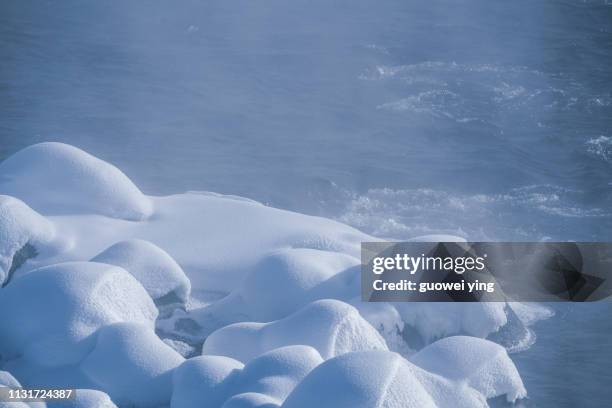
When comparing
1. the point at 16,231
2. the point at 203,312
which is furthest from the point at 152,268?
the point at 16,231

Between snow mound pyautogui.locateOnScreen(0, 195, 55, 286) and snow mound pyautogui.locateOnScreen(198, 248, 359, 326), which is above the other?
snow mound pyautogui.locateOnScreen(0, 195, 55, 286)

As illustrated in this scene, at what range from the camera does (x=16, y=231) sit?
13.7 meters

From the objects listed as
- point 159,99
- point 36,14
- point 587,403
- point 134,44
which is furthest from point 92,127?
point 587,403

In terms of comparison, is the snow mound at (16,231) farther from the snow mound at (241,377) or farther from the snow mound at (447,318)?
the snow mound at (447,318)

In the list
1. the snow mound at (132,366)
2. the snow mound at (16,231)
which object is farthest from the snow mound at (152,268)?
the snow mound at (132,366)

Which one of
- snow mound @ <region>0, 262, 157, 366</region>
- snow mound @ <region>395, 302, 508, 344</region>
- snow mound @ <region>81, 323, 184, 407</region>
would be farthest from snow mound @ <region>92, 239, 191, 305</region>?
snow mound @ <region>395, 302, 508, 344</region>

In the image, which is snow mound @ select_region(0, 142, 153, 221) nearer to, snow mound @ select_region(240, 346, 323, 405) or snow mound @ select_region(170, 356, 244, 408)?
snow mound @ select_region(170, 356, 244, 408)

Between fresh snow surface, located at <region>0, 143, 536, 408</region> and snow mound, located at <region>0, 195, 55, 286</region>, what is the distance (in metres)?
0.02

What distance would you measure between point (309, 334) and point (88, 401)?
254 centimetres

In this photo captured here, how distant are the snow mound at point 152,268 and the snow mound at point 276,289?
0.43m

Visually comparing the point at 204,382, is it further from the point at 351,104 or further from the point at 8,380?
the point at 351,104

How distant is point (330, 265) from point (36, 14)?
16.1m

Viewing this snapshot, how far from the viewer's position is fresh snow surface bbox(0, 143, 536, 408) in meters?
10.7

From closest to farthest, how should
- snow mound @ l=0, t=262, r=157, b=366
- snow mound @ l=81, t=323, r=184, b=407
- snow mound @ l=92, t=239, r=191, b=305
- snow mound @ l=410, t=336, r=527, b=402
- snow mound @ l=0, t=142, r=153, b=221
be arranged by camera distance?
snow mound @ l=81, t=323, r=184, b=407 → snow mound @ l=410, t=336, r=527, b=402 → snow mound @ l=0, t=262, r=157, b=366 → snow mound @ l=92, t=239, r=191, b=305 → snow mound @ l=0, t=142, r=153, b=221
